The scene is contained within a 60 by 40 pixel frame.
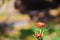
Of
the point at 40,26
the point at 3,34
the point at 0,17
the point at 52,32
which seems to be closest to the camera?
the point at 40,26

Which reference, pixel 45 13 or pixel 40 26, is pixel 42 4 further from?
pixel 40 26

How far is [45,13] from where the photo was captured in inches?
93.5

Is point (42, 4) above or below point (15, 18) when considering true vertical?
above

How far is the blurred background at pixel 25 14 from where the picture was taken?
2.24 metres

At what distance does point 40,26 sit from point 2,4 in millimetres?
1616

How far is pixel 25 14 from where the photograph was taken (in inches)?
93.8

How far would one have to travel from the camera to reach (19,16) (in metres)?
2.37

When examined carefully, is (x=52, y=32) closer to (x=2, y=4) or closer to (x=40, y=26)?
(x=2, y=4)

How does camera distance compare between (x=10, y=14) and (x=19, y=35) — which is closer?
(x=19, y=35)

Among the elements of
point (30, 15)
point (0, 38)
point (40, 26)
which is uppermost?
point (40, 26)

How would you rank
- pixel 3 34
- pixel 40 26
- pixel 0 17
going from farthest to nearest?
pixel 0 17, pixel 3 34, pixel 40 26

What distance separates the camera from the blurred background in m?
2.24

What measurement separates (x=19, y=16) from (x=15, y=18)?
2.2 inches

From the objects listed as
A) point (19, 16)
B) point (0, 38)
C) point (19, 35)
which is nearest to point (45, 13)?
point (19, 16)
